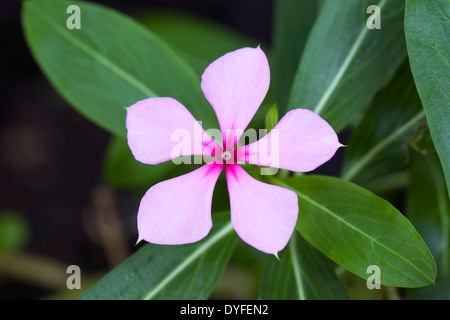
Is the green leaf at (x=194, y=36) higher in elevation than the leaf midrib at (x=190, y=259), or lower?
higher

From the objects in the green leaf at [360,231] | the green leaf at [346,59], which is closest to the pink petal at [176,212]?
the green leaf at [360,231]

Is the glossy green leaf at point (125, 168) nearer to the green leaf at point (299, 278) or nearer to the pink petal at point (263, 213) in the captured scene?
the green leaf at point (299, 278)

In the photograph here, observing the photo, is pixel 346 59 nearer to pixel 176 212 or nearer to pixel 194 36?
pixel 176 212

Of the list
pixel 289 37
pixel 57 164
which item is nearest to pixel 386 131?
pixel 289 37

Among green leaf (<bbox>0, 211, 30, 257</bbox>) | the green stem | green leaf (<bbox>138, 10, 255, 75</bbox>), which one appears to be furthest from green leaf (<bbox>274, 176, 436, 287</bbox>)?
green leaf (<bbox>0, 211, 30, 257</bbox>)

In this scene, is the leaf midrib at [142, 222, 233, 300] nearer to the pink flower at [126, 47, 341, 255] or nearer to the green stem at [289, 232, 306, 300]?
the green stem at [289, 232, 306, 300]

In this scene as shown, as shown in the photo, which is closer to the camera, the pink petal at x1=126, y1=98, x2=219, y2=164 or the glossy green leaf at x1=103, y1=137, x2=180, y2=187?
the pink petal at x1=126, y1=98, x2=219, y2=164
